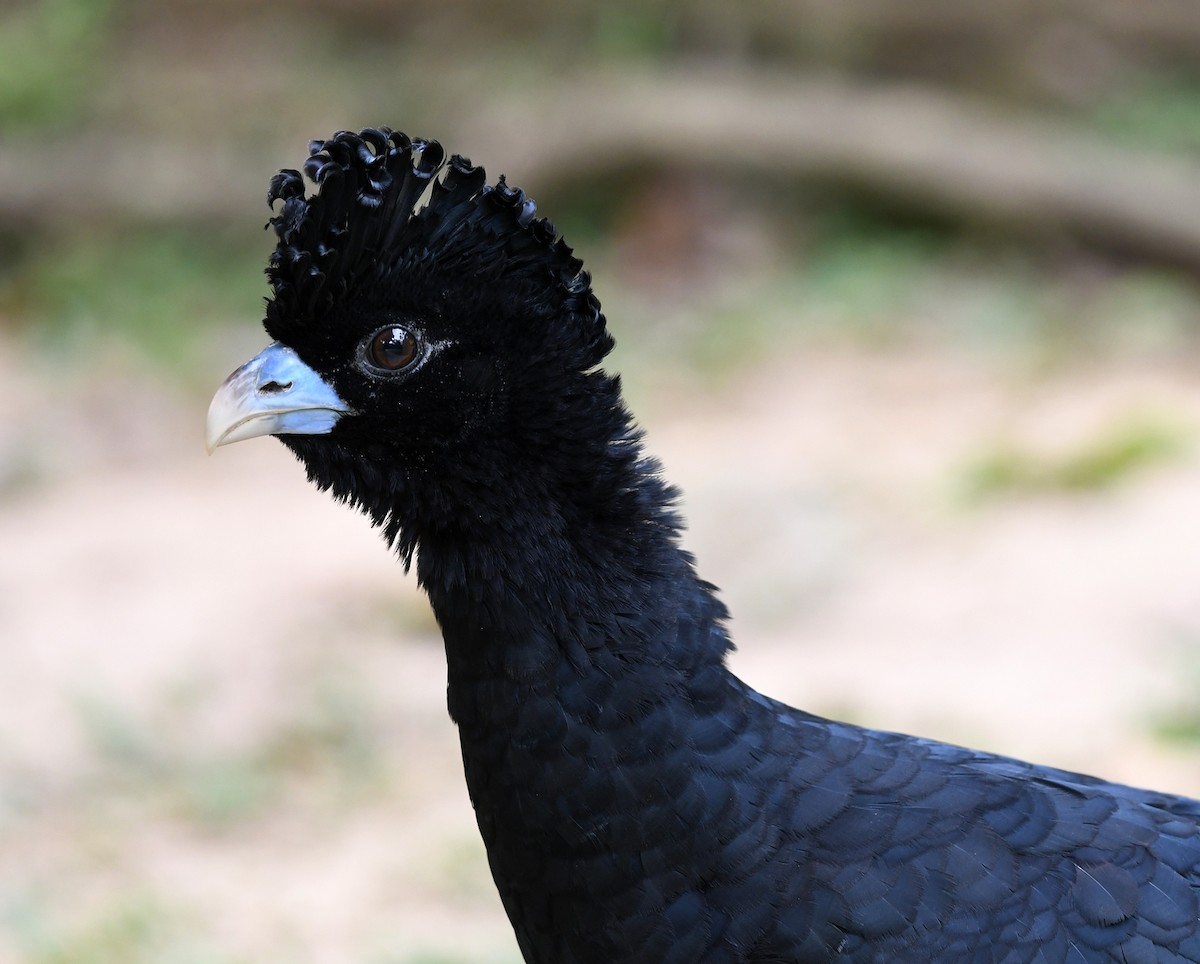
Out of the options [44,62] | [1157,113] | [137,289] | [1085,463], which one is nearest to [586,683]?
[1085,463]

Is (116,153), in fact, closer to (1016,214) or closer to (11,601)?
(11,601)

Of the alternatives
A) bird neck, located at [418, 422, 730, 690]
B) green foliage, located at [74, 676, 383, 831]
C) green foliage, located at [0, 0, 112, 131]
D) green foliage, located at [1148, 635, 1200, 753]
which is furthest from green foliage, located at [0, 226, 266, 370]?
bird neck, located at [418, 422, 730, 690]

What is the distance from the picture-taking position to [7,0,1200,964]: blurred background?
5430 millimetres

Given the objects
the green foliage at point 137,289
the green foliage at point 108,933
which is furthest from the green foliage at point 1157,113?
the green foliage at point 108,933

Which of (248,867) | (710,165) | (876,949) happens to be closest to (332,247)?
(876,949)

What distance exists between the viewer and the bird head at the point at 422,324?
279cm

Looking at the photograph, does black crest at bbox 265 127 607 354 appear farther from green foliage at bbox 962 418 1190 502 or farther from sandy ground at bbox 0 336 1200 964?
green foliage at bbox 962 418 1190 502

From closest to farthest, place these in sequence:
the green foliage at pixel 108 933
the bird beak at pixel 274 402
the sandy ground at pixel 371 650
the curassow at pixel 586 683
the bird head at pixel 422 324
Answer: the curassow at pixel 586 683
the bird head at pixel 422 324
the bird beak at pixel 274 402
the green foliage at pixel 108 933
the sandy ground at pixel 371 650

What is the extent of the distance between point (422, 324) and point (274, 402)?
34 cm

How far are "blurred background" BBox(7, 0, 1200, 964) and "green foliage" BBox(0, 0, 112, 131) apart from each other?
3 cm

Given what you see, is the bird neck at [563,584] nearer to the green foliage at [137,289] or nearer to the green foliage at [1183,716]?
the green foliage at [1183,716]

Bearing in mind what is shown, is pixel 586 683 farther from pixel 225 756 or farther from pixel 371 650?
pixel 371 650

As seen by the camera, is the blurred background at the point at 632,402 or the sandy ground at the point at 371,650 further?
the blurred background at the point at 632,402

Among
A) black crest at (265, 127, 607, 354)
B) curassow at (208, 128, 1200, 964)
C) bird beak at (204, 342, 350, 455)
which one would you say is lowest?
curassow at (208, 128, 1200, 964)
